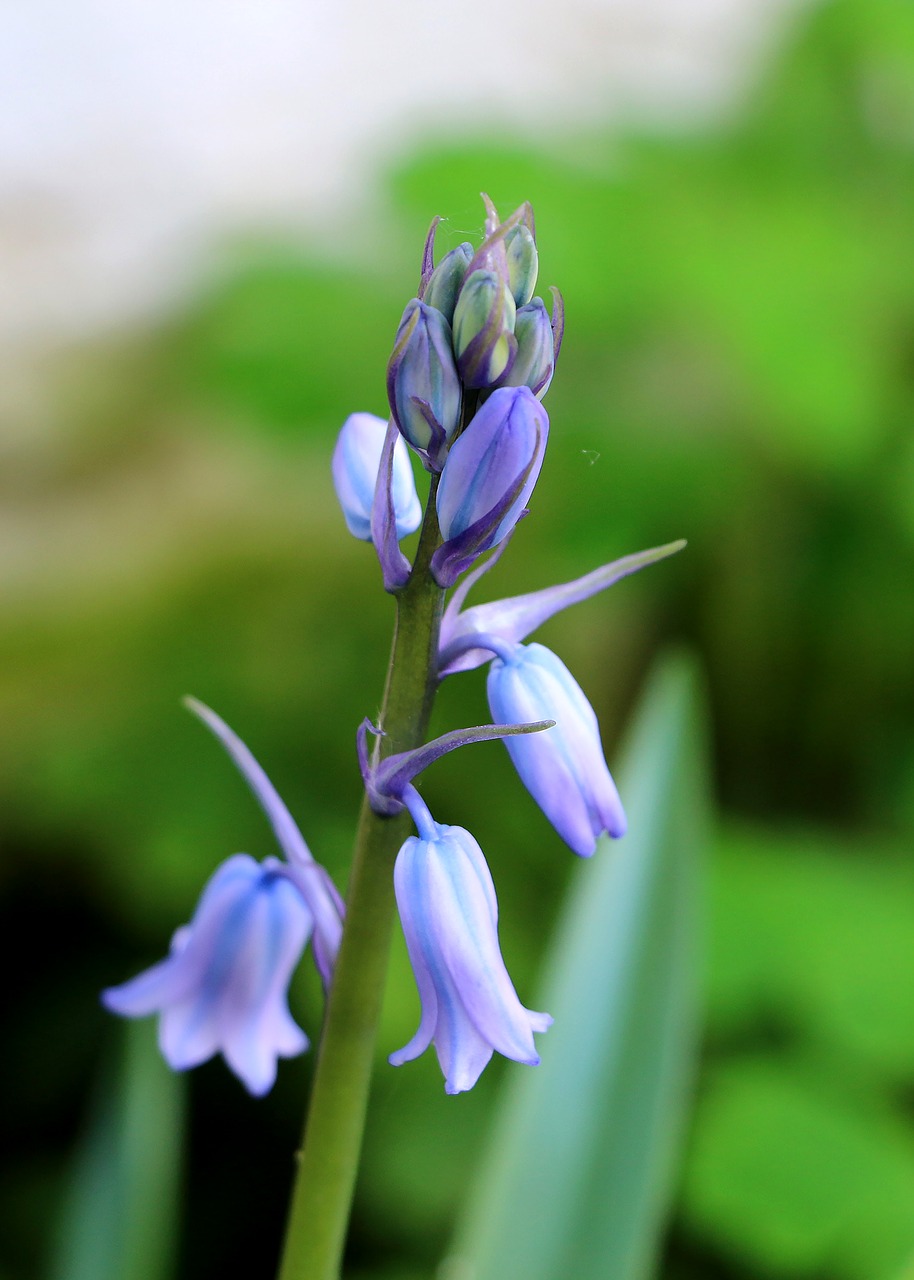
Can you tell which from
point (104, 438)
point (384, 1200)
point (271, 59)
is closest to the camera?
point (384, 1200)

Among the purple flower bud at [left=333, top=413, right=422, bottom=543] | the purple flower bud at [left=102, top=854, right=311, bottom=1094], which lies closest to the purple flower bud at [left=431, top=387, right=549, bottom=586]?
the purple flower bud at [left=333, top=413, right=422, bottom=543]

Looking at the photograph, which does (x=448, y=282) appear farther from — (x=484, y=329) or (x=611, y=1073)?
(x=611, y=1073)

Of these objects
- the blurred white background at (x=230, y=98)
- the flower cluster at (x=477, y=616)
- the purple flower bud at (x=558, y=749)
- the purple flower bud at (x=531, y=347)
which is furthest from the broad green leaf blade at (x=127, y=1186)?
the blurred white background at (x=230, y=98)

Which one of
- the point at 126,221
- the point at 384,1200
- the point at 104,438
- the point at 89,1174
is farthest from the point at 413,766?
the point at 126,221

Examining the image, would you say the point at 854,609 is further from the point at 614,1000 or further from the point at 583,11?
the point at 583,11

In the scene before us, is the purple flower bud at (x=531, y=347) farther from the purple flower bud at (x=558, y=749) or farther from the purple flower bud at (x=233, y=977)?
the purple flower bud at (x=233, y=977)

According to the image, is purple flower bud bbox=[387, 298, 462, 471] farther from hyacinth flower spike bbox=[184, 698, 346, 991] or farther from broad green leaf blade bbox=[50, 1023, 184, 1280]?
broad green leaf blade bbox=[50, 1023, 184, 1280]

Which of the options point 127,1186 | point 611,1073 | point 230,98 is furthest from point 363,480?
point 230,98
